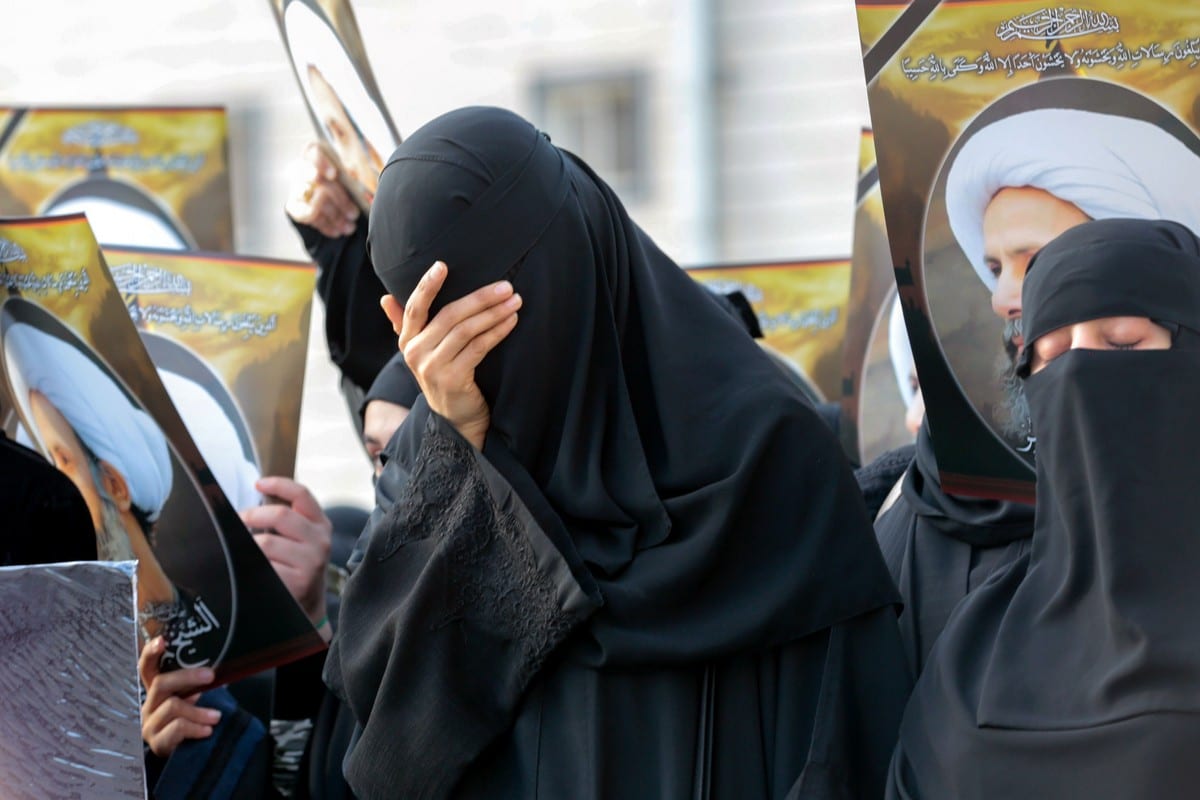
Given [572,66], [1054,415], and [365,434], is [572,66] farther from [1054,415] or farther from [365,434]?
[1054,415]

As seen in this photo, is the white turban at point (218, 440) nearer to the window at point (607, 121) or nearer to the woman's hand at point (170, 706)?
the woman's hand at point (170, 706)

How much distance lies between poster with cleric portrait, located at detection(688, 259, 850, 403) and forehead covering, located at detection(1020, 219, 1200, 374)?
4.54ft

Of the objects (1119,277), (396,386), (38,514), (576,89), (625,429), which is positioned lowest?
(576,89)

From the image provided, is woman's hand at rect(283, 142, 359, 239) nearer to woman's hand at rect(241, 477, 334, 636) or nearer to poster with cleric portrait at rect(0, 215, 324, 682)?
woman's hand at rect(241, 477, 334, 636)

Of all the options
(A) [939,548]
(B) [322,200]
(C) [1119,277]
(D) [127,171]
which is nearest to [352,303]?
(B) [322,200]

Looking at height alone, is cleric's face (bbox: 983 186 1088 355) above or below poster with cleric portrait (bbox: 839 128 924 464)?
above

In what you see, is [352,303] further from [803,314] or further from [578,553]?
[578,553]

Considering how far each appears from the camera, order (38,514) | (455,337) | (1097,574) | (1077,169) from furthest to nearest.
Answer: (38,514)
(455,337)
(1077,169)
(1097,574)

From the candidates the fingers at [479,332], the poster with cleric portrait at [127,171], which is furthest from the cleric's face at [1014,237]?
the poster with cleric portrait at [127,171]

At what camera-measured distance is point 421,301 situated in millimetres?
1876

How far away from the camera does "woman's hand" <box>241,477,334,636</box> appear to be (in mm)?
2471

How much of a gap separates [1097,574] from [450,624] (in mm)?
711

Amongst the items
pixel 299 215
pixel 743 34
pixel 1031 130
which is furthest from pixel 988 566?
pixel 743 34

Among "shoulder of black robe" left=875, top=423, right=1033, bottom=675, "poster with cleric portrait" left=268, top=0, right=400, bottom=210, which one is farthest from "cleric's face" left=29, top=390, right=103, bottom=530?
"shoulder of black robe" left=875, top=423, right=1033, bottom=675
